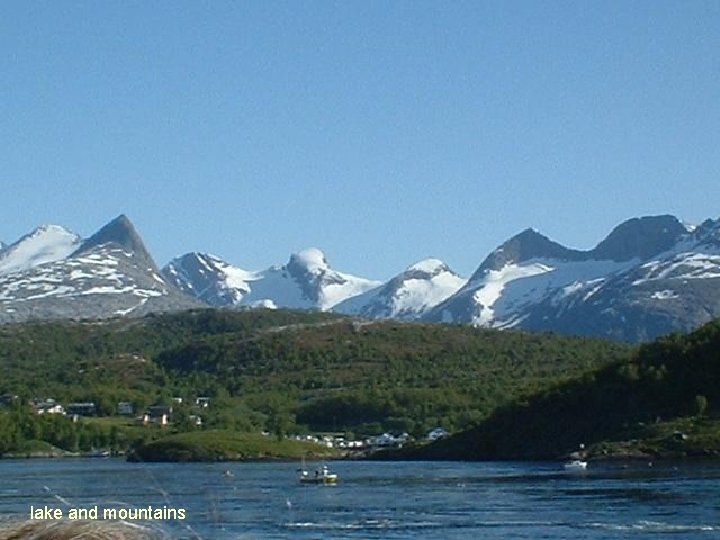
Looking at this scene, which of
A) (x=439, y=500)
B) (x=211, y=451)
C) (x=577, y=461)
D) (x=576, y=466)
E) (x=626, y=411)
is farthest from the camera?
(x=211, y=451)

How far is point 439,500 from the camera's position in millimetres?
86062

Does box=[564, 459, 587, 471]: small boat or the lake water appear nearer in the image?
the lake water

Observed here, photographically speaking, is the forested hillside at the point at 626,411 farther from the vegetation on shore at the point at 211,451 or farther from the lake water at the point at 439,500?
the vegetation on shore at the point at 211,451

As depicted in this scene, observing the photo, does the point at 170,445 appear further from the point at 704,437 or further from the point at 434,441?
the point at 704,437

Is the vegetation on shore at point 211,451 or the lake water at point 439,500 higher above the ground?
the vegetation on shore at point 211,451

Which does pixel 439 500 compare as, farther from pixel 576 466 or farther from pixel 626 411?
pixel 626 411

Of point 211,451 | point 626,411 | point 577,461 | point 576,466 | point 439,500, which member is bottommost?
point 439,500

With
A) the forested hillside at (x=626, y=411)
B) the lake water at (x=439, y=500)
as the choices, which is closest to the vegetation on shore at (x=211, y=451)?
the forested hillside at (x=626, y=411)

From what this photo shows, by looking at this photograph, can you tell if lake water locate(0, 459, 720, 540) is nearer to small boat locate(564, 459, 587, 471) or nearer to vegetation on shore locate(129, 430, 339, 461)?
small boat locate(564, 459, 587, 471)

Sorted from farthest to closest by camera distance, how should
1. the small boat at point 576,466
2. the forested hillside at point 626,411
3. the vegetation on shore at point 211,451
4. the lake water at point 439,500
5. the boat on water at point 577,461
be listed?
the vegetation on shore at point 211,451 < the forested hillside at point 626,411 < the boat on water at point 577,461 < the small boat at point 576,466 < the lake water at point 439,500

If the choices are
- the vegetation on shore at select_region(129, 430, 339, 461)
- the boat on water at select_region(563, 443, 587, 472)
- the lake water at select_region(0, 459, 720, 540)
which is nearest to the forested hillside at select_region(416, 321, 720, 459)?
the boat on water at select_region(563, 443, 587, 472)

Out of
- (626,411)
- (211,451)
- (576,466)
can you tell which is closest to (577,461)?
(576,466)

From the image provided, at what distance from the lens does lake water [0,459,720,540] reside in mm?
61344

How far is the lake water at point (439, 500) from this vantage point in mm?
61344
